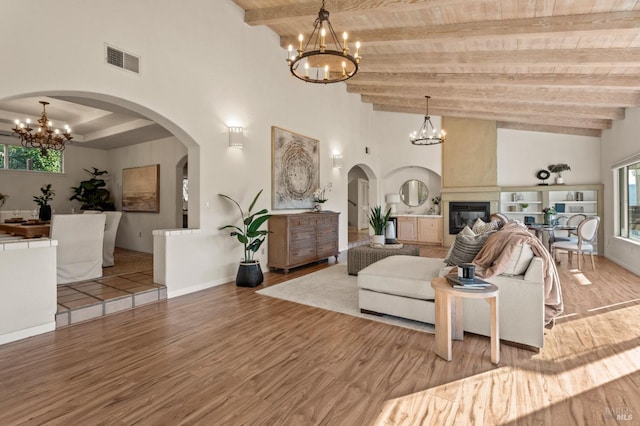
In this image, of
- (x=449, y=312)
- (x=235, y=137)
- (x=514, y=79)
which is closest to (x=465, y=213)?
(x=514, y=79)

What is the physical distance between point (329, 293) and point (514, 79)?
456 cm

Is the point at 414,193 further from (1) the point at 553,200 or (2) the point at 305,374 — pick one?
(2) the point at 305,374

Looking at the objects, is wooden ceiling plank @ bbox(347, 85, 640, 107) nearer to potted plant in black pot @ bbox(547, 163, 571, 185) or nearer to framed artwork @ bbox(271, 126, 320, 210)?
potted plant in black pot @ bbox(547, 163, 571, 185)

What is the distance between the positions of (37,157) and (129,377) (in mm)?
7819

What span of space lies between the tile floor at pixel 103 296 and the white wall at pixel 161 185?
271cm

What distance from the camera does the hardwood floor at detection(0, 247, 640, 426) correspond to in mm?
1876

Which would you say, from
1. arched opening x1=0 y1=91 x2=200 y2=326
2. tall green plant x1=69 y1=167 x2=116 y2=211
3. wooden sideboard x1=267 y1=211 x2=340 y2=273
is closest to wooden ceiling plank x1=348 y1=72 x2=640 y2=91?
wooden sideboard x1=267 y1=211 x2=340 y2=273

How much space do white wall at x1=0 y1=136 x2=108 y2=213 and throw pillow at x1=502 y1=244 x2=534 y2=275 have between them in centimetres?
938

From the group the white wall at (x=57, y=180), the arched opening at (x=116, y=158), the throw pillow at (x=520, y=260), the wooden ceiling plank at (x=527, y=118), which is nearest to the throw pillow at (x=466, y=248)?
the throw pillow at (x=520, y=260)

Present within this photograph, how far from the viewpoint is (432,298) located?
121 inches

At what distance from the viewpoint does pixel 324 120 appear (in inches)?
291

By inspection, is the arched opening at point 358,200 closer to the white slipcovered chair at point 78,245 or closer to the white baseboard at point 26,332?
the white slipcovered chair at point 78,245

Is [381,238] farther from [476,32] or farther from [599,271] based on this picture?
[599,271]

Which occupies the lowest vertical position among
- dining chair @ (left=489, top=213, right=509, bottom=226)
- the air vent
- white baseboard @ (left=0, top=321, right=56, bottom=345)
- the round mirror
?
white baseboard @ (left=0, top=321, right=56, bottom=345)
